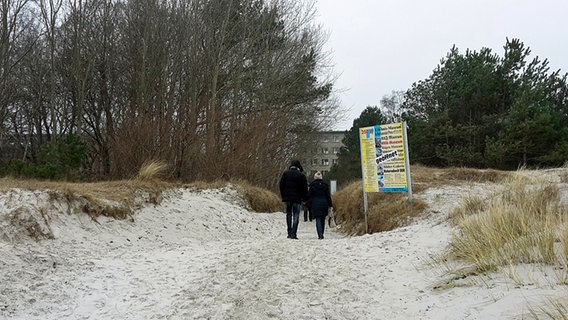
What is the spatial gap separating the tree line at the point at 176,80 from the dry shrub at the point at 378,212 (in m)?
6.33

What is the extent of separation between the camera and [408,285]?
521 centimetres

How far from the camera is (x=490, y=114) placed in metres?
31.0

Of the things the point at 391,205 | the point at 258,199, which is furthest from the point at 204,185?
the point at 391,205

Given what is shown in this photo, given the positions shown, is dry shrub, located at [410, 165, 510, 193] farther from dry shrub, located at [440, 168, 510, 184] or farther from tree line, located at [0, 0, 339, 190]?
tree line, located at [0, 0, 339, 190]

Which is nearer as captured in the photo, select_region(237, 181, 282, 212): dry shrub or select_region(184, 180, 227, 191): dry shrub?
select_region(184, 180, 227, 191): dry shrub

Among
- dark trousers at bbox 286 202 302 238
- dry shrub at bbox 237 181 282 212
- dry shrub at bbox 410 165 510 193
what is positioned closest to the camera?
dark trousers at bbox 286 202 302 238

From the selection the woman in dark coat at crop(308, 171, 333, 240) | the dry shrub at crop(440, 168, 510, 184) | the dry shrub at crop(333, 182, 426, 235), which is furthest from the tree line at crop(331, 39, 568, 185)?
the woman in dark coat at crop(308, 171, 333, 240)

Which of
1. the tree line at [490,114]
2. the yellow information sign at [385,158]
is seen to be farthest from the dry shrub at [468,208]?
the tree line at [490,114]

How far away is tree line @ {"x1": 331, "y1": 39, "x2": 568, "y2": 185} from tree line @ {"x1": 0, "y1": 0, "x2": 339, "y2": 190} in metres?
8.32

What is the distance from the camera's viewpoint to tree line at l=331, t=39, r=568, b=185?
84.2ft

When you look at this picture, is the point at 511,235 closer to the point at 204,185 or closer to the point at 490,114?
the point at 204,185

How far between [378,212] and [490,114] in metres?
22.8

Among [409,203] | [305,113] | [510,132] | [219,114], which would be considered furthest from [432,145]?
[409,203]

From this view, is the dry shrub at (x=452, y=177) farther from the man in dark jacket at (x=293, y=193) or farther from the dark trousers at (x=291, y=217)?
the dark trousers at (x=291, y=217)
